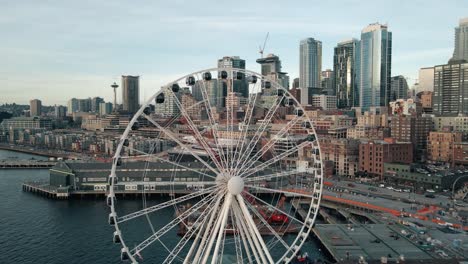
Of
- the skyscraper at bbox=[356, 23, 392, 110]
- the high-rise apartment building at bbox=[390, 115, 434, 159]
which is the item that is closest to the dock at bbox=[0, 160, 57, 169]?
the high-rise apartment building at bbox=[390, 115, 434, 159]

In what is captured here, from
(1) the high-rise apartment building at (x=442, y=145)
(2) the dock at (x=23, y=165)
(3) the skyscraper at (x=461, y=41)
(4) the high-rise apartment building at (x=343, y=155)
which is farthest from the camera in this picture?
(3) the skyscraper at (x=461, y=41)

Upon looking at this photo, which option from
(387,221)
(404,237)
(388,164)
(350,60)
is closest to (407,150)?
(388,164)

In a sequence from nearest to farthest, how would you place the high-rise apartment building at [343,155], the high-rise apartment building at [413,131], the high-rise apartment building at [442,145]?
the high-rise apartment building at [343,155] → the high-rise apartment building at [442,145] → the high-rise apartment building at [413,131]

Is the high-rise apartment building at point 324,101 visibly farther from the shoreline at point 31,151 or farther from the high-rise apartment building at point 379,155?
the high-rise apartment building at point 379,155

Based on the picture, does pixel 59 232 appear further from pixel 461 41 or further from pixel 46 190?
pixel 461 41

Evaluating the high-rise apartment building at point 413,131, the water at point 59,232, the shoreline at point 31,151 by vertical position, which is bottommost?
the water at point 59,232

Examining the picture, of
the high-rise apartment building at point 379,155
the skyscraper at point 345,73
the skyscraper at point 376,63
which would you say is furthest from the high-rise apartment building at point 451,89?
the skyscraper at point 345,73

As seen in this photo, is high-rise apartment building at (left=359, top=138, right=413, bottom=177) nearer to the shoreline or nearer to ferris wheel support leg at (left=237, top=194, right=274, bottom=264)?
ferris wheel support leg at (left=237, top=194, right=274, bottom=264)
